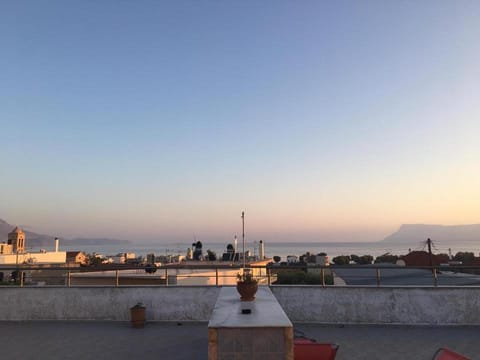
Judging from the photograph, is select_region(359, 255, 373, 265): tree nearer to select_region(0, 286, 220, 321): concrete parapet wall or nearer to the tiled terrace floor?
the tiled terrace floor

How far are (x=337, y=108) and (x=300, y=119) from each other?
1.65 m

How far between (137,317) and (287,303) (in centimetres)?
383

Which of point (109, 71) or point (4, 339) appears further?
point (109, 71)

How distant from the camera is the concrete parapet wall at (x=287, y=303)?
9625mm

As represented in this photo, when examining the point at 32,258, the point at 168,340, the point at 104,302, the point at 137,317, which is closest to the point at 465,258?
the point at 137,317

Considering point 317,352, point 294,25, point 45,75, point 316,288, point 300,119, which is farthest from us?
point 300,119

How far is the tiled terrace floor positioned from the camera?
719 cm

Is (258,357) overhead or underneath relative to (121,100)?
underneath

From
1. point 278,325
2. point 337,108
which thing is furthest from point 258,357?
point 337,108

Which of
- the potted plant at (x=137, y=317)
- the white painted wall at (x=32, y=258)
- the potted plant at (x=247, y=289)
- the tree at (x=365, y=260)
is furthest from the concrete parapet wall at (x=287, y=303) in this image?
the tree at (x=365, y=260)

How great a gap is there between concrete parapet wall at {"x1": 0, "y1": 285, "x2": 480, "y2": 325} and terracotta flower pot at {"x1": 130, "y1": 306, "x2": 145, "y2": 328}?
62 cm

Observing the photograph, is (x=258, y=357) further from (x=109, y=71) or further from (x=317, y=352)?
(x=109, y=71)

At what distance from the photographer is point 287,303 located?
10.1m

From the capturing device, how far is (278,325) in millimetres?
4129
